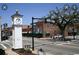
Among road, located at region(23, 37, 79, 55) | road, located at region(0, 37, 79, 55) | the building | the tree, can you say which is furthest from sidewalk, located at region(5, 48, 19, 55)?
the tree

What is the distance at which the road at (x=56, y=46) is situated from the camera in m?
8.59

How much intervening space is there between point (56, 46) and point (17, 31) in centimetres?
73

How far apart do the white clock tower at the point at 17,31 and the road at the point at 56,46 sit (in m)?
0.10

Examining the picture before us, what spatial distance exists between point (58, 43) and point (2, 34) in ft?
3.24

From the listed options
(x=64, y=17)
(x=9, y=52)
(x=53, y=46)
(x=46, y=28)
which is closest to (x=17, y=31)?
(x=9, y=52)

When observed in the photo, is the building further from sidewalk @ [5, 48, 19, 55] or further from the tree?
sidewalk @ [5, 48, 19, 55]

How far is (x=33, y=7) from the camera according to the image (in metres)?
8.59

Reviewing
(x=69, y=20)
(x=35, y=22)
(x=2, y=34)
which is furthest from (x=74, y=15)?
(x=2, y=34)

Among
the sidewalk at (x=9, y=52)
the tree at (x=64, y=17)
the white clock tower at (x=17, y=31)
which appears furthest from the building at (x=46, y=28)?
the sidewalk at (x=9, y=52)

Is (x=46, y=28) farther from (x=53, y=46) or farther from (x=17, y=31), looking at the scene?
(x=17, y=31)

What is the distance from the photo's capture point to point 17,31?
8664 millimetres

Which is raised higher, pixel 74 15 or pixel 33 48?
pixel 74 15
